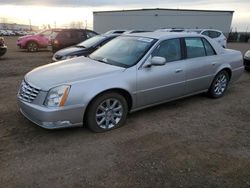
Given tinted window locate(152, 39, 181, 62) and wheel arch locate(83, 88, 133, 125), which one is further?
tinted window locate(152, 39, 181, 62)

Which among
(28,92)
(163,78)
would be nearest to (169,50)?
(163,78)

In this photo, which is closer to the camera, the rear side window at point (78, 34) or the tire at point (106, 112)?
the tire at point (106, 112)

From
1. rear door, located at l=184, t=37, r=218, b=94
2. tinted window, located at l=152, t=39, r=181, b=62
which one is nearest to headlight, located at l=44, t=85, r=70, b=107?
tinted window, located at l=152, t=39, r=181, b=62

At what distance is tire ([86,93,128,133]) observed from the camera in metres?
4.02

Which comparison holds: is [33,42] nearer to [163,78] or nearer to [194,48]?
[194,48]

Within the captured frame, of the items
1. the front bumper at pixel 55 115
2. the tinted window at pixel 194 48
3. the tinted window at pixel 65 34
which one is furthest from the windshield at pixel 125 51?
the tinted window at pixel 65 34

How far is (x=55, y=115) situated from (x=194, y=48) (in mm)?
3319

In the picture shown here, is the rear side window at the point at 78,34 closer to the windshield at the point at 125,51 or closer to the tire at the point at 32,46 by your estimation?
the tire at the point at 32,46

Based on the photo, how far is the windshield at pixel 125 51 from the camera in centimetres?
459

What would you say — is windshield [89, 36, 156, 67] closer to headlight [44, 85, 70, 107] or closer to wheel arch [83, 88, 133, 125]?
wheel arch [83, 88, 133, 125]

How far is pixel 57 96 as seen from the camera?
373 cm

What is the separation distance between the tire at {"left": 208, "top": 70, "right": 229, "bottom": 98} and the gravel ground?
36.8 inches

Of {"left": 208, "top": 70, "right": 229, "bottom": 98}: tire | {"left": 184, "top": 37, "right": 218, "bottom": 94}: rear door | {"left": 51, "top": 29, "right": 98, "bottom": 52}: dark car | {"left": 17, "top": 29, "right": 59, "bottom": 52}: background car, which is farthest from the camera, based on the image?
{"left": 17, "top": 29, "right": 59, "bottom": 52}: background car

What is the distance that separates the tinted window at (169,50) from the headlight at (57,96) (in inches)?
72.0
